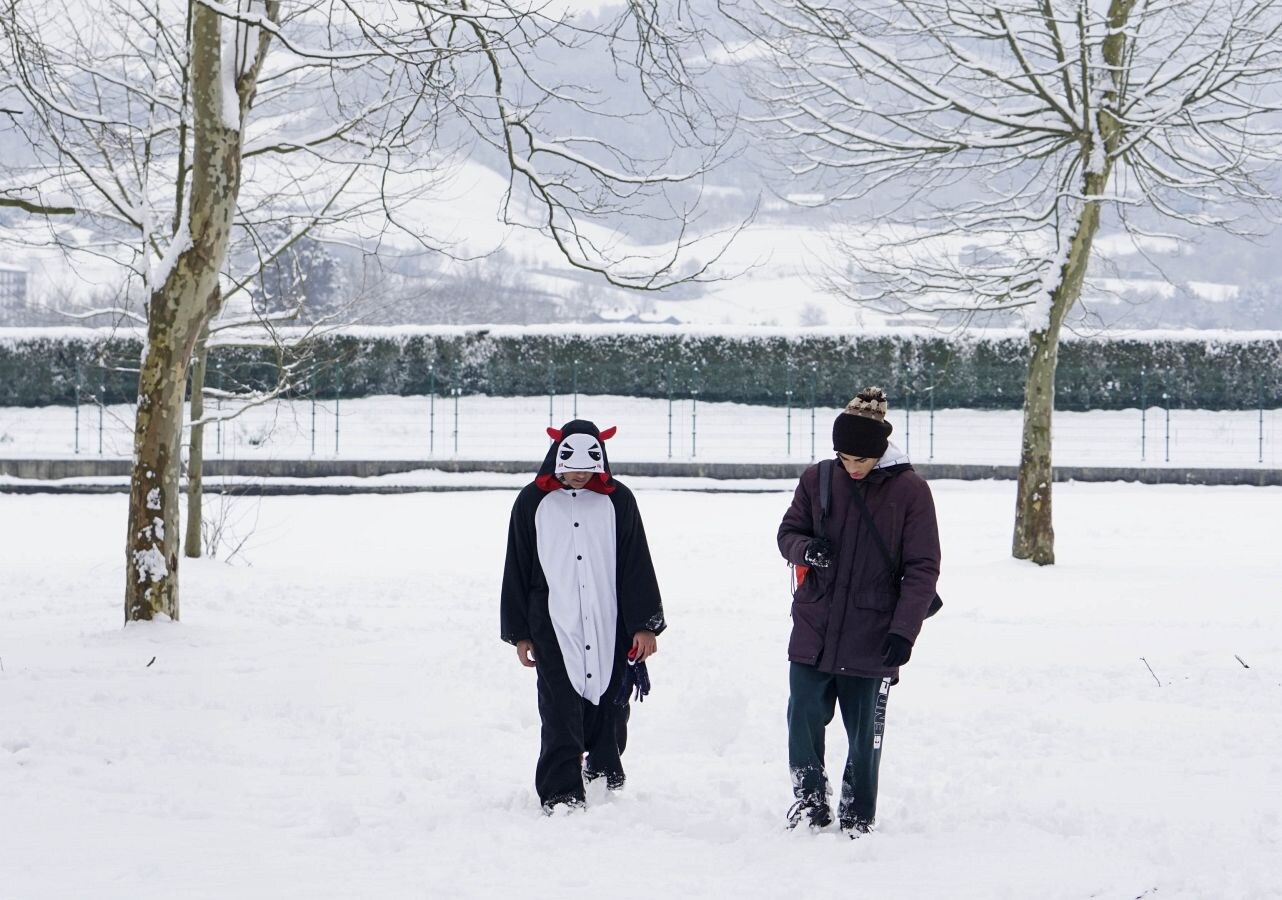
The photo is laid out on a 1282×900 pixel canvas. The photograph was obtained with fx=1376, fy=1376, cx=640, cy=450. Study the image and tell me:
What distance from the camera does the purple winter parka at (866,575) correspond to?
4.65 metres

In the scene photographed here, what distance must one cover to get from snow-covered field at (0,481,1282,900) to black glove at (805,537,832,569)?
0.94 metres

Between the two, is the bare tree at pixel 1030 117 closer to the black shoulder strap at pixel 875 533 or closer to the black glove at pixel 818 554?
the black shoulder strap at pixel 875 533

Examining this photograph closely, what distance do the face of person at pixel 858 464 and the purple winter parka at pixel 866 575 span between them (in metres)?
0.03

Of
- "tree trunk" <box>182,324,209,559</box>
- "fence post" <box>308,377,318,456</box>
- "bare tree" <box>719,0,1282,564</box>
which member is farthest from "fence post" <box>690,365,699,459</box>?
"tree trunk" <box>182,324,209,559</box>

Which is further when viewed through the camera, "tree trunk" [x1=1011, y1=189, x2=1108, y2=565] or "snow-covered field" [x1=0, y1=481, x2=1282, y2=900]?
"tree trunk" [x1=1011, y1=189, x2=1108, y2=565]

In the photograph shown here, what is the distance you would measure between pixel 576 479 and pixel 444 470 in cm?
2020

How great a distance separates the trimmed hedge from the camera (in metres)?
32.4

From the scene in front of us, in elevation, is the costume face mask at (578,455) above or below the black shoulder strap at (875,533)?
above

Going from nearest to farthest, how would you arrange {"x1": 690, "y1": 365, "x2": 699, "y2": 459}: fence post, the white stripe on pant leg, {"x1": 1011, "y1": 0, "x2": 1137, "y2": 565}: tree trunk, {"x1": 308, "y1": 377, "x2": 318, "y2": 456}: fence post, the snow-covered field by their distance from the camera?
the snow-covered field → the white stripe on pant leg → {"x1": 1011, "y1": 0, "x2": 1137, "y2": 565}: tree trunk → {"x1": 308, "y1": 377, "x2": 318, "y2": 456}: fence post → {"x1": 690, "y1": 365, "x2": 699, "y2": 459}: fence post


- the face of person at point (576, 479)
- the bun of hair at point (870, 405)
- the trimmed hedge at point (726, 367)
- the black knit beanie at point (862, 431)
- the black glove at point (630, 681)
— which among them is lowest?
the black glove at point (630, 681)

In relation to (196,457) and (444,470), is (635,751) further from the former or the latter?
(444,470)

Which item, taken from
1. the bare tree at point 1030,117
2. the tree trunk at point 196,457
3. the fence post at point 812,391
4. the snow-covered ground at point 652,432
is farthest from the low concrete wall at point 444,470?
the bare tree at point 1030,117

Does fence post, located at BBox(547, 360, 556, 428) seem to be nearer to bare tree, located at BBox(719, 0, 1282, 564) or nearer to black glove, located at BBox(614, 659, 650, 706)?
bare tree, located at BBox(719, 0, 1282, 564)

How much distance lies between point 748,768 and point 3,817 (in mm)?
2910
